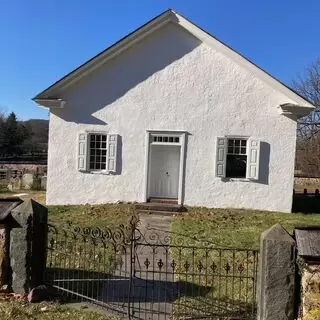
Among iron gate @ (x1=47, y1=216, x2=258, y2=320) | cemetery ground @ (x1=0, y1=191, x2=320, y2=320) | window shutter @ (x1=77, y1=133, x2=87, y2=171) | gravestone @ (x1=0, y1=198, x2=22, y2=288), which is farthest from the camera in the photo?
window shutter @ (x1=77, y1=133, x2=87, y2=171)

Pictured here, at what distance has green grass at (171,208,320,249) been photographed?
398 inches

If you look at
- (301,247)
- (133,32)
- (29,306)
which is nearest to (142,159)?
(133,32)

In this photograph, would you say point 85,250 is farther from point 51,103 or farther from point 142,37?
point 142,37

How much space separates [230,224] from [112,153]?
512 cm

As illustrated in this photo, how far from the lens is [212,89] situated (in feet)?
50.1

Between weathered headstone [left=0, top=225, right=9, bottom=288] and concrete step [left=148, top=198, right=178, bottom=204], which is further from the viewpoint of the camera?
concrete step [left=148, top=198, right=178, bottom=204]

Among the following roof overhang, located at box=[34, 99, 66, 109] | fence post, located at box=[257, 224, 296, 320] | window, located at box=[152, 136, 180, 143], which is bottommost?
fence post, located at box=[257, 224, 296, 320]

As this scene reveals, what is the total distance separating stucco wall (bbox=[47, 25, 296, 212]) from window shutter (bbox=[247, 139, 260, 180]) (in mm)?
221

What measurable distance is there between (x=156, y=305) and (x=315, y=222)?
30.0ft

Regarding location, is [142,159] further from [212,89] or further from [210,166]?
[212,89]

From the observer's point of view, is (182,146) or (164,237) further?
(182,146)

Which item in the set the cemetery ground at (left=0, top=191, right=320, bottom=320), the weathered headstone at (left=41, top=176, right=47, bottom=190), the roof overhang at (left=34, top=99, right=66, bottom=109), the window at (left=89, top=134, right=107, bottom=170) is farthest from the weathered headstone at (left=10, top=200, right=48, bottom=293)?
the weathered headstone at (left=41, top=176, right=47, bottom=190)

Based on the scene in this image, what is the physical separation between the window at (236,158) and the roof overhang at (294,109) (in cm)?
170

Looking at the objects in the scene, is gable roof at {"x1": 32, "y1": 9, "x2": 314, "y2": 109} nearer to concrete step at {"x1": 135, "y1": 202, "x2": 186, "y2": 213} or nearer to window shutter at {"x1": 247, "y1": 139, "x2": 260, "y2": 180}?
window shutter at {"x1": 247, "y1": 139, "x2": 260, "y2": 180}
